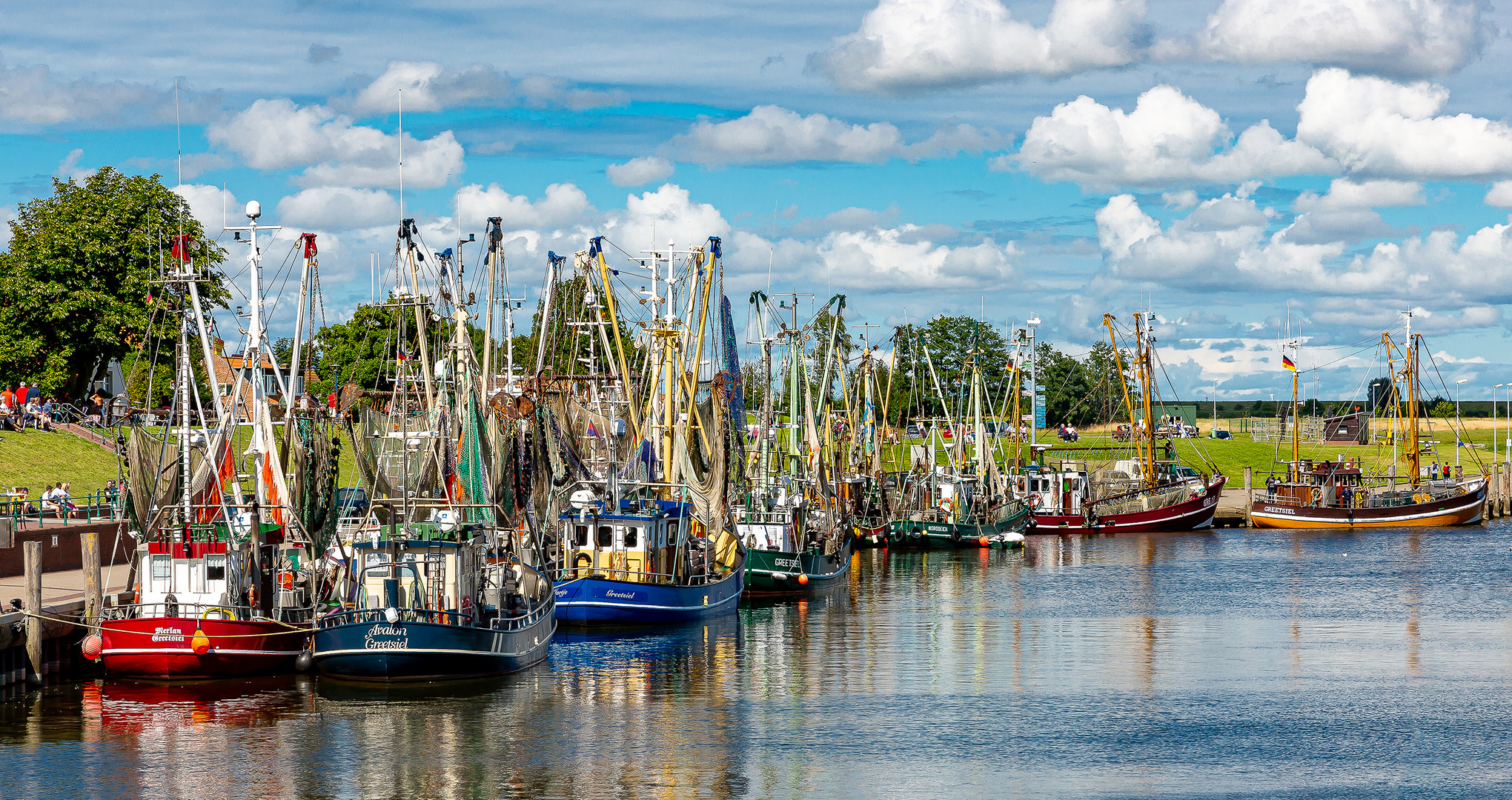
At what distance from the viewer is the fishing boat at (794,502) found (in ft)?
225

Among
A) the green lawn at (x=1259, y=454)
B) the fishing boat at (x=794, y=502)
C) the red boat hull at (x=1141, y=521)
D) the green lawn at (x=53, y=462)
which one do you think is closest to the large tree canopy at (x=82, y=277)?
the green lawn at (x=53, y=462)

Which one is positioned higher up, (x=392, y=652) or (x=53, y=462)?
(x=53, y=462)

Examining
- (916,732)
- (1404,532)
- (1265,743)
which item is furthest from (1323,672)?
(1404,532)

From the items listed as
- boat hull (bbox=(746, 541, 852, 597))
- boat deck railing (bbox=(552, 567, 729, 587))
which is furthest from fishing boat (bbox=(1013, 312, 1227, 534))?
boat deck railing (bbox=(552, 567, 729, 587))

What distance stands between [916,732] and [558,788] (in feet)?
31.9

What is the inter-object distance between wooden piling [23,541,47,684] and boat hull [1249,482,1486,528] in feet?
300

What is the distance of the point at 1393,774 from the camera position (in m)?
33.7

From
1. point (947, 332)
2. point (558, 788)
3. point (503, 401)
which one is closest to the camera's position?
point (558, 788)

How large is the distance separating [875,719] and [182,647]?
17831 mm

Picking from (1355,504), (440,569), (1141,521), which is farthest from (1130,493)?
(440,569)

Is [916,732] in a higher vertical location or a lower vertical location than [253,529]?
lower

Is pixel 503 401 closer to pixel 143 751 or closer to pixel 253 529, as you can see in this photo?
pixel 253 529

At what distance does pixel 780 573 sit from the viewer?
6806 cm

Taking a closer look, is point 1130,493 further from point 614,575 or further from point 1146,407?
point 614,575
